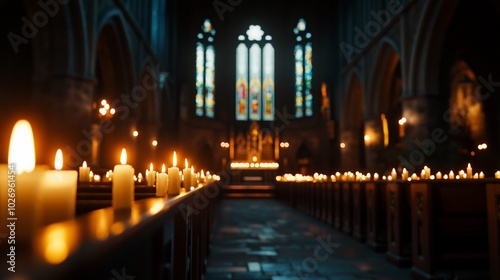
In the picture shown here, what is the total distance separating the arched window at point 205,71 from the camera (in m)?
24.4

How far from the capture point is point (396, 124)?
56.3 ft

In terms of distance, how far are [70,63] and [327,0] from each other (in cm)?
1744

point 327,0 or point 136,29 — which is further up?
point 327,0

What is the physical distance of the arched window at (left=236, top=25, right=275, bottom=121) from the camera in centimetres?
2558

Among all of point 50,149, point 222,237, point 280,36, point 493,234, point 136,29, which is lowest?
point 222,237

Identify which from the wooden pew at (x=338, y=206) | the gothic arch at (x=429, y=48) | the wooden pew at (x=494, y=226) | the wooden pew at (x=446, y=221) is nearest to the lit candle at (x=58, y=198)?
the wooden pew at (x=494, y=226)

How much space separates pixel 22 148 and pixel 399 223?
13.9 ft

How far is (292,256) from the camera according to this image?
480 cm

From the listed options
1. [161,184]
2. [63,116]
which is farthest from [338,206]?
[63,116]

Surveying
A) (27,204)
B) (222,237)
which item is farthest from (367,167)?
(27,204)

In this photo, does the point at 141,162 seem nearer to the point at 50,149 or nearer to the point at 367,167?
the point at 50,149

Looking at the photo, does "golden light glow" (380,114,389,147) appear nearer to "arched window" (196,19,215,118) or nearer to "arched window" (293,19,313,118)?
"arched window" (293,19,313,118)

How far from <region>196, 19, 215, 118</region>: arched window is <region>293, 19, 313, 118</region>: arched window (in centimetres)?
506

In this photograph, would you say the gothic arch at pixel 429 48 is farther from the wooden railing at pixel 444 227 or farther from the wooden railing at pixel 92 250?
the wooden railing at pixel 92 250
